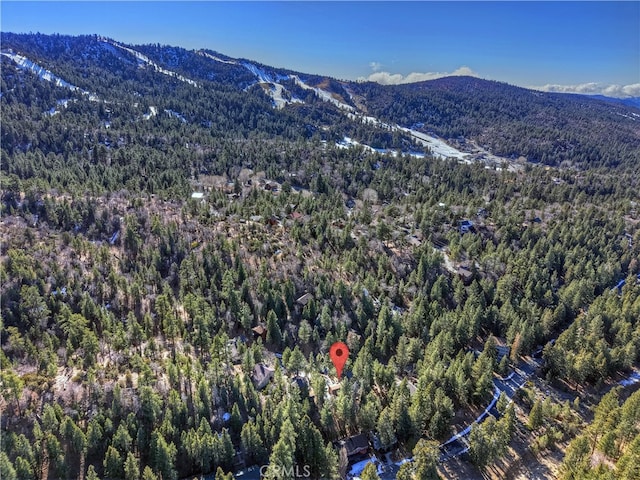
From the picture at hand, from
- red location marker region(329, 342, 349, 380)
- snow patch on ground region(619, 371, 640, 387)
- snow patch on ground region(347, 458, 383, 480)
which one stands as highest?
red location marker region(329, 342, 349, 380)

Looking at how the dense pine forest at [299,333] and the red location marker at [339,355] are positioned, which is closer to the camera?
the dense pine forest at [299,333]

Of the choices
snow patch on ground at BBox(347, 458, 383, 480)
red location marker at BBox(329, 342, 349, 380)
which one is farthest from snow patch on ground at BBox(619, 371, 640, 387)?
red location marker at BBox(329, 342, 349, 380)

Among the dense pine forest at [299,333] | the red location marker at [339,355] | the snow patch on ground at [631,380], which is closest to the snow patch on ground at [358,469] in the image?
the dense pine forest at [299,333]

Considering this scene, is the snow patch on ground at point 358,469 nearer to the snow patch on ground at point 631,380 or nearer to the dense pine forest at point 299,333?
the dense pine forest at point 299,333

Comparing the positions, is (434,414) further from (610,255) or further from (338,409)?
(610,255)

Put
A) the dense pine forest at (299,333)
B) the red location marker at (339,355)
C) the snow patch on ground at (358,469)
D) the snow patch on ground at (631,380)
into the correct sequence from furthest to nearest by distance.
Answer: the snow patch on ground at (631,380) → the red location marker at (339,355) → the snow patch on ground at (358,469) → the dense pine forest at (299,333)

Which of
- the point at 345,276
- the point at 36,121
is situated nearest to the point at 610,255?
the point at 345,276

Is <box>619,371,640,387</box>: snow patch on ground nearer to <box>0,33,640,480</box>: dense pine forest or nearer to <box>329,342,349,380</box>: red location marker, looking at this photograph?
<box>0,33,640,480</box>: dense pine forest

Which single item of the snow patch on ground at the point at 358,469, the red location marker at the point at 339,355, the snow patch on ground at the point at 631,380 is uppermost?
the red location marker at the point at 339,355

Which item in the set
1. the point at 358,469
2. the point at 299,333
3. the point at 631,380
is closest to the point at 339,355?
the point at 299,333
